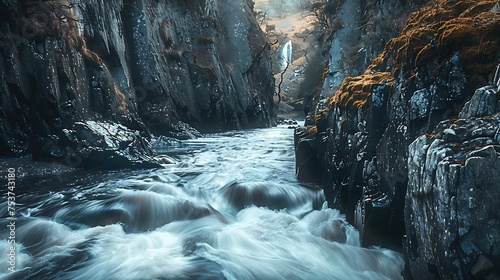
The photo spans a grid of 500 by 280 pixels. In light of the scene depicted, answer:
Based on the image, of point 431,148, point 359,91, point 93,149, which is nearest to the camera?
point 431,148

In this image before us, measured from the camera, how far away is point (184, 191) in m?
9.87

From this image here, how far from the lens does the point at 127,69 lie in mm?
19766

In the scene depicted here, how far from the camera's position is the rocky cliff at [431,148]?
337 centimetres

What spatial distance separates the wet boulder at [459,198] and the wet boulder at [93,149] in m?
10.4

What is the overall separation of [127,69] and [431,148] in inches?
744

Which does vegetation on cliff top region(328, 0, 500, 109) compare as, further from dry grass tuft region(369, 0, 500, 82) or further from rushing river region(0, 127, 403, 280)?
rushing river region(0, 127, 403, 280)

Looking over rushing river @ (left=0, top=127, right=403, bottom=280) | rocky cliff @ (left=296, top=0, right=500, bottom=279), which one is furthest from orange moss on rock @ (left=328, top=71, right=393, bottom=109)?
rushing river @ (left=0, top=127, right=403, bottom=280)

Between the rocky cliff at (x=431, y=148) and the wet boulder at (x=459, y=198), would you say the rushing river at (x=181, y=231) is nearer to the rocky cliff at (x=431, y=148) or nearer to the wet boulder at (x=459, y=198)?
the rocky cliff at (x=431, y=148)

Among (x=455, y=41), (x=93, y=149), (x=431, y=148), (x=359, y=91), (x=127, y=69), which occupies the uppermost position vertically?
(x=127, y=69)

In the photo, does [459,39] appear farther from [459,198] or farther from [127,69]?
[127,69]

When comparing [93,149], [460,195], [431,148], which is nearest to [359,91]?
[431,148]

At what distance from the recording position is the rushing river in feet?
18.7

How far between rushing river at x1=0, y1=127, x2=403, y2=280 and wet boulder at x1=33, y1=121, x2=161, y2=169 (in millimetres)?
741

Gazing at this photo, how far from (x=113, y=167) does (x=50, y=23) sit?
636 cm
